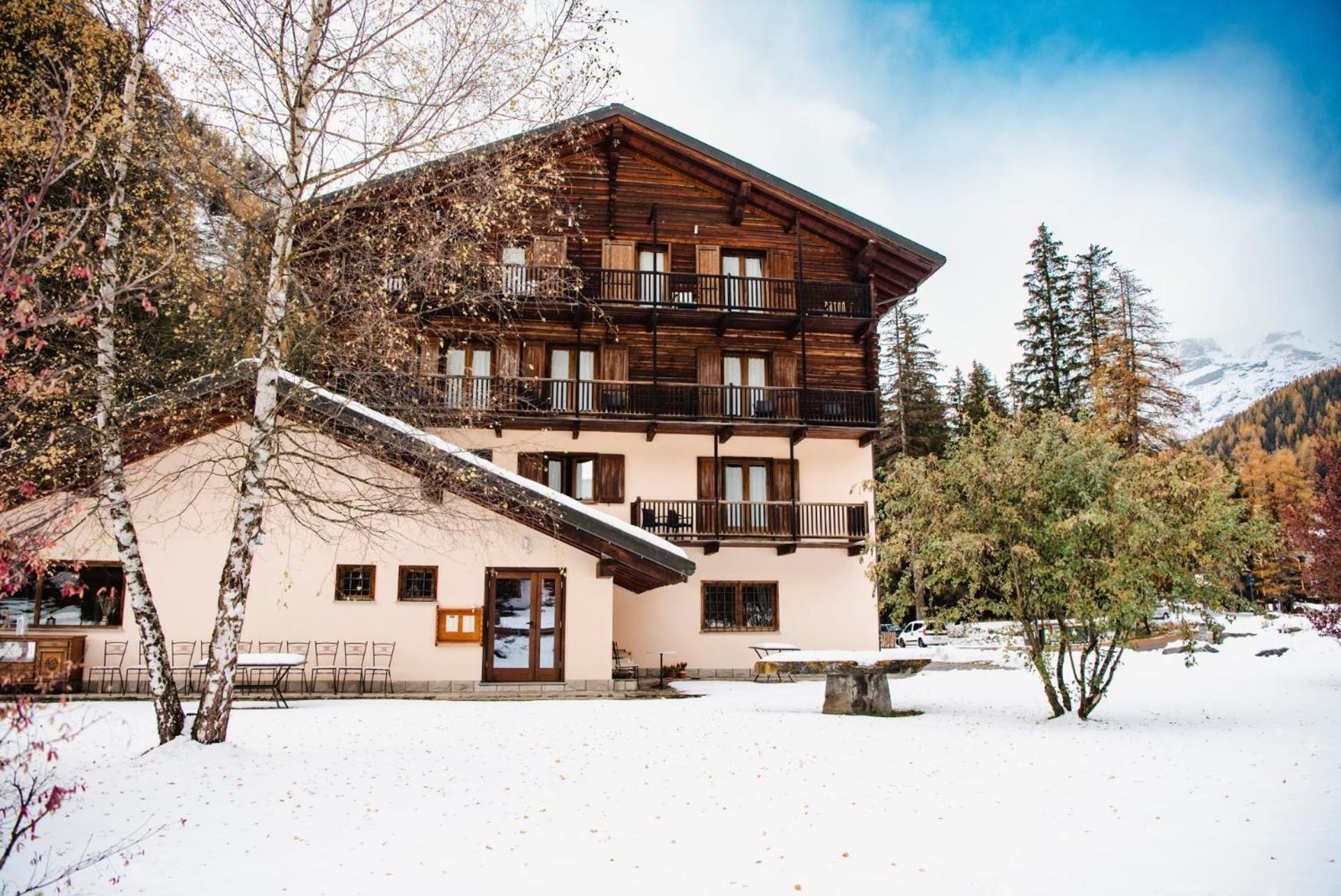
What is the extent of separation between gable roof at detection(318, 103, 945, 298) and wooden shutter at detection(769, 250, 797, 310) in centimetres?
110

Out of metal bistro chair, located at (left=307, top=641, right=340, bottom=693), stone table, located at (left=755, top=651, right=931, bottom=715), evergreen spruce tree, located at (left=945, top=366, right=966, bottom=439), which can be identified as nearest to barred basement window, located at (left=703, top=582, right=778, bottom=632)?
stone table, located at (left=755, top=651, right=931, bottom=715)

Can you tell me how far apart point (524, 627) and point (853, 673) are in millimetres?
6436

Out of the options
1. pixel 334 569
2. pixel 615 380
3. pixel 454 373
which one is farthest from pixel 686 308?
pixel 334 569

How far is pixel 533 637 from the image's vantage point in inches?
674

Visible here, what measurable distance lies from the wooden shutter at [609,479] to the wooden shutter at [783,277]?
6182 millimetres

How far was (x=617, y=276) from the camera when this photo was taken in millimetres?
24359

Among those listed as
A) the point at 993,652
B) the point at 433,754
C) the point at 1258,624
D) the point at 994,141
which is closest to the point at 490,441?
the point at 433,754

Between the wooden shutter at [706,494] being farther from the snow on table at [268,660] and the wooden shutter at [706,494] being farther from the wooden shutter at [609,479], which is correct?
the snow on table at [268,660]

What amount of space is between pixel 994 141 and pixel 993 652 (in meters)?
16.5

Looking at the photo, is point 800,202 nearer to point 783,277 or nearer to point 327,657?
point 783,277

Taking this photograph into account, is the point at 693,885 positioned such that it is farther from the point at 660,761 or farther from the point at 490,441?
the point at 490,441

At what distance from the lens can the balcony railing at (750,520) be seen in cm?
2312

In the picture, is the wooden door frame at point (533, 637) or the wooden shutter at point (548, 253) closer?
the wooden door frame at point (533, 637)

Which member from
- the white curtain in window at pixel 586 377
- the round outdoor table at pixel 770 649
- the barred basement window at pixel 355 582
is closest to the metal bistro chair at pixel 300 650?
the barred basement window at pixel 355 582
